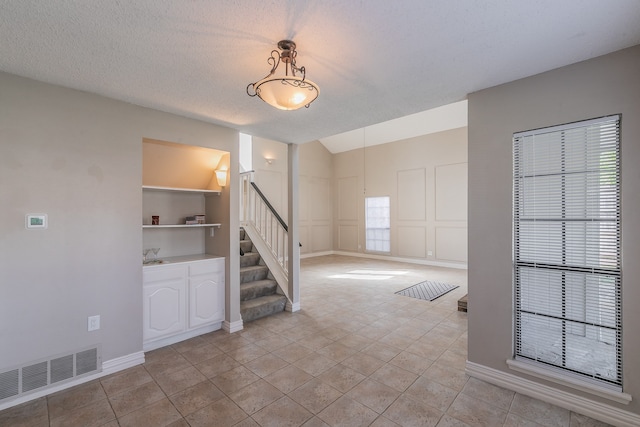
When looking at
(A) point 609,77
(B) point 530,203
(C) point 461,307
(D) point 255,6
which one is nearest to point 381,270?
(C) point 461,307

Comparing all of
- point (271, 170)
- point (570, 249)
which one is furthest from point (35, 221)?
point (271, 170)

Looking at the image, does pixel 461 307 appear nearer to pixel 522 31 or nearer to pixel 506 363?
pixel 506 363

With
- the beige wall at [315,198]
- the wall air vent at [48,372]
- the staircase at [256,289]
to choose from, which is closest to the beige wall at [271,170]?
the beige wall at [315,198]

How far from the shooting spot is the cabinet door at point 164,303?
2918 millimetres

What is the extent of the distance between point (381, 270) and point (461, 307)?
10.1ft

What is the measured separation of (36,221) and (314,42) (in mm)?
2599

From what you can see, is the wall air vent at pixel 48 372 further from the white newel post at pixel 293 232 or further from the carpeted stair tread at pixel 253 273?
the white newel post at pixel 293 232

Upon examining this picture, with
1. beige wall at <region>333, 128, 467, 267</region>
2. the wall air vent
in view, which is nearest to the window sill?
the wall air vent

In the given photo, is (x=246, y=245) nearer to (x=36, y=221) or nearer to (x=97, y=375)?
(x=97, y=375)

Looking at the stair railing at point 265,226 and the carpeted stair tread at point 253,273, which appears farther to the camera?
the stair railing at point 265,226

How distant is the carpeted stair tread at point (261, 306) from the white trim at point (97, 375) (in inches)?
49.2

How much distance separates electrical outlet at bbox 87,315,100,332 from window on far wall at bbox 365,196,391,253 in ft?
24.0

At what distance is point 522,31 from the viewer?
1685 mm

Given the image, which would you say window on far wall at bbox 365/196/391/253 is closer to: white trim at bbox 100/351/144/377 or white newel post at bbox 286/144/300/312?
white newel post at bbox 286/144/300/312
